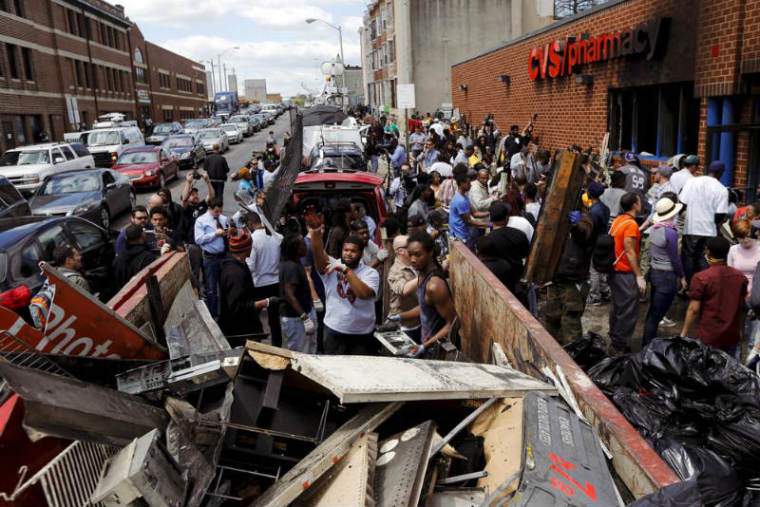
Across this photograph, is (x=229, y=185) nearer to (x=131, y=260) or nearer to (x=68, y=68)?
(x=131, y=260)

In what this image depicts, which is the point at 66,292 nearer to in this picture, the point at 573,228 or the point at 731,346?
the point at 573,228

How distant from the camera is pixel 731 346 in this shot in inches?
219

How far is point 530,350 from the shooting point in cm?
440

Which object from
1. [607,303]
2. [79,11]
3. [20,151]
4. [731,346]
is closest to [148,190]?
[20,151]

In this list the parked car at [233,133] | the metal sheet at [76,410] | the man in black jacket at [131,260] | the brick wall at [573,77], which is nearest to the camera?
the metal sheet at [76,410]

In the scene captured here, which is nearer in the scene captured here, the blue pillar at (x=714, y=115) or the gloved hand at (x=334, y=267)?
the gloved hand at (x=334, y=267)

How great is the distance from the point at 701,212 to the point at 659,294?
1930 mm

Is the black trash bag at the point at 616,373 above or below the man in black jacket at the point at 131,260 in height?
below

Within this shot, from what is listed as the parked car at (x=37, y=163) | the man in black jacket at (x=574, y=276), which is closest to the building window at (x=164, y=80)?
the parked car at (x=37, y=163)

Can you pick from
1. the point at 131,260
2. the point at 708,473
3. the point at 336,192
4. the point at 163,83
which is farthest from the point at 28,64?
the point at 708,473

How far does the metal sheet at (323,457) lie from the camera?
3.00 meters

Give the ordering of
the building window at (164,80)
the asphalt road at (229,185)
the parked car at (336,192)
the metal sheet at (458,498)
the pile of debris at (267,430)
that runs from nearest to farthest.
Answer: the pile of debris at (267,430) → the metal sheet at (458,498) → the parked car at (336,192) → the asphalt road at (229,185) → the building window at (164,80)

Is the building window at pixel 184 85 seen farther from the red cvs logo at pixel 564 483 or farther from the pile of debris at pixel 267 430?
the red cvs logo at pixel 564 483

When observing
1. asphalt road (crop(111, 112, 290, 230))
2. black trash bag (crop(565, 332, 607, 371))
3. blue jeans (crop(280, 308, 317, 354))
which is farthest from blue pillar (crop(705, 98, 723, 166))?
asphalt road (crop(111, 112, 290, 230))
